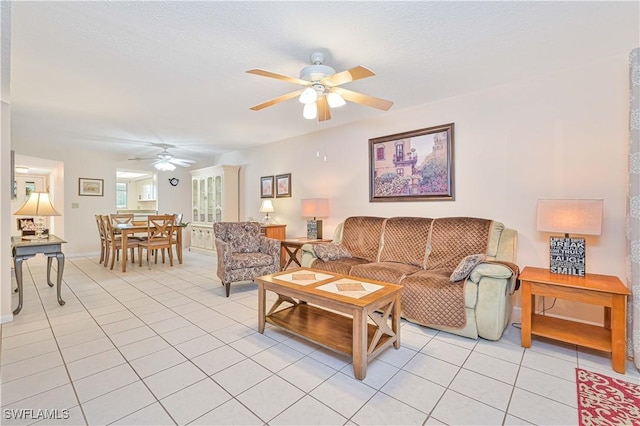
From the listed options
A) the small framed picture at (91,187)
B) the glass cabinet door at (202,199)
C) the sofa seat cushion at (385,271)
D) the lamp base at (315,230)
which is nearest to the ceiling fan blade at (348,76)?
A: the sofa seat cushion at (385,271)

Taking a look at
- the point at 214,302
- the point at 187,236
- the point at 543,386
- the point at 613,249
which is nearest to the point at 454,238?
the point at 613,249

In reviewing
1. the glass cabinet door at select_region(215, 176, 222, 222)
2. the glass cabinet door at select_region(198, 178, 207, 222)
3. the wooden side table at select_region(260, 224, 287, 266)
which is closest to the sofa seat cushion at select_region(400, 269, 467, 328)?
the wooden side table at select_region(260, 224, 287, 266)

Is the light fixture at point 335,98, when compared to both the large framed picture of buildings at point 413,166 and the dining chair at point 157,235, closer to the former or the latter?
the large framed picture of buildings at point 413,166

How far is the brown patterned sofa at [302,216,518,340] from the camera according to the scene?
2344mm

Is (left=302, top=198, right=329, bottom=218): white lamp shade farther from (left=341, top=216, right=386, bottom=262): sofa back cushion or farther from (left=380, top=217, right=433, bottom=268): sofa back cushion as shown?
(left=380, top=217, right=433, bottom=268): sofa back cushion

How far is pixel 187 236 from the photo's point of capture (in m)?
7.52

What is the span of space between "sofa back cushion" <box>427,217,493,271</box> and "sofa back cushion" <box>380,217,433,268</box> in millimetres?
87

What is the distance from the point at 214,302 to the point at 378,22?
3.11 m

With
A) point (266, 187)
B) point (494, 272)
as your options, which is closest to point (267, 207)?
point (266, 187)

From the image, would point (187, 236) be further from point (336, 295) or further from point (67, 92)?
point (336, 295)

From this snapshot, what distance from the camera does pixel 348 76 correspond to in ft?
6.81

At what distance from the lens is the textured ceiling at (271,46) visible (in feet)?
6.03

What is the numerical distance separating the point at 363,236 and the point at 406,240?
57 cm

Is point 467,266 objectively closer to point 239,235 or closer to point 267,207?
point 239,235
